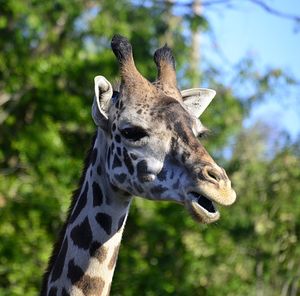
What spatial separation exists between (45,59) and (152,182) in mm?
8081

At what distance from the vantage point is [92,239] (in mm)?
5719

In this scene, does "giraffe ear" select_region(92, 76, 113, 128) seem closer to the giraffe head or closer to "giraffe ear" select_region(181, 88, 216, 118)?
the giraffe head

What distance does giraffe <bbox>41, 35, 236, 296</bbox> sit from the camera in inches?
217

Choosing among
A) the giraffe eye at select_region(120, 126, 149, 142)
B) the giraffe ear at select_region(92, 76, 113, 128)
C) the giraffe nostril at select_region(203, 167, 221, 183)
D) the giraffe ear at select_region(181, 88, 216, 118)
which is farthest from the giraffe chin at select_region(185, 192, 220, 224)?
the giraffe ear at select_region(181, 88, 216, 118)

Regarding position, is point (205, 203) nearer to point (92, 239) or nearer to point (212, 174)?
point (212, 174)

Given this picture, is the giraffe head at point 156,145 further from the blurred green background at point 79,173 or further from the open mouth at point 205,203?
the blurred green background at point 79,173

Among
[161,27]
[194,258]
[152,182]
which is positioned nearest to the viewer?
[152,182]

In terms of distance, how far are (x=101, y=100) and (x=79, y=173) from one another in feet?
23.0

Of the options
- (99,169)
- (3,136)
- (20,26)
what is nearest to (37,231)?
(3,136)

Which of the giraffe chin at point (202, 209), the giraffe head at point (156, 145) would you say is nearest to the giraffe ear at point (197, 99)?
the giraffe head at point (156, 145)

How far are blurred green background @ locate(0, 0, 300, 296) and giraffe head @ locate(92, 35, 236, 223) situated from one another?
613 cm

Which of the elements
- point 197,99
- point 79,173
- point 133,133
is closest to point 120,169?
point 133,133

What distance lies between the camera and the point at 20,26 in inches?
554

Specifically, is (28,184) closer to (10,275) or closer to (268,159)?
(10,275)
